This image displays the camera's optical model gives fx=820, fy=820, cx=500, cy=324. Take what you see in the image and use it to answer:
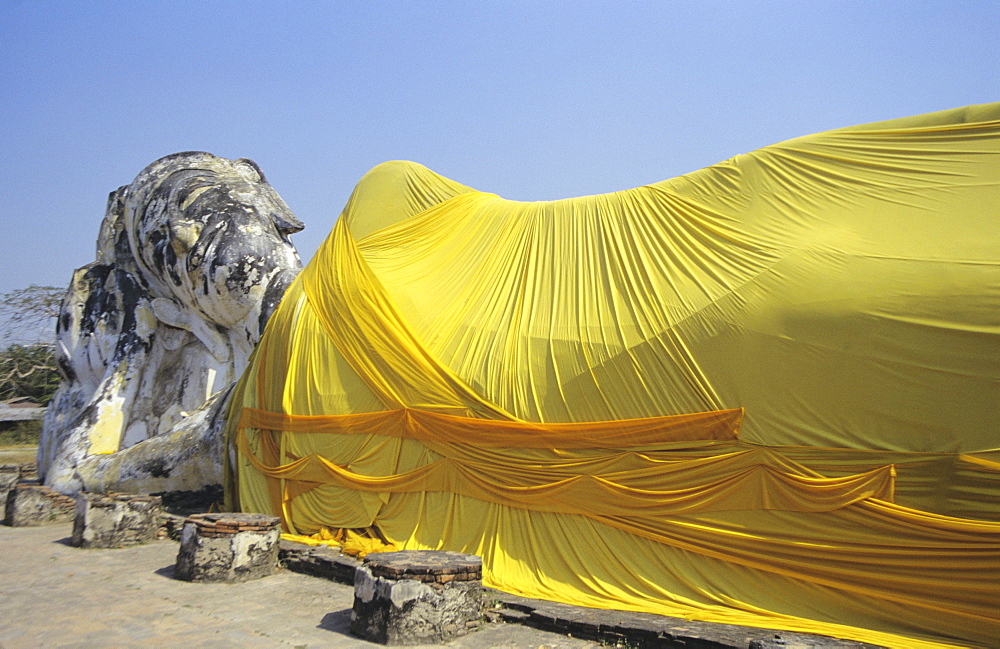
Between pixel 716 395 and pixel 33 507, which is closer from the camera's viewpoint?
pixel 716 395

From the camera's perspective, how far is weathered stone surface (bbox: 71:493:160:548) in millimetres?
7582

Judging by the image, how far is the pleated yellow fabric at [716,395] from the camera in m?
4.52

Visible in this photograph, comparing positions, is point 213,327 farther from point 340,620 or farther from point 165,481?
point 340,620

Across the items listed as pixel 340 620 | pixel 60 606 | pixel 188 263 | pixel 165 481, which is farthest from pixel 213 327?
pixel 340 620

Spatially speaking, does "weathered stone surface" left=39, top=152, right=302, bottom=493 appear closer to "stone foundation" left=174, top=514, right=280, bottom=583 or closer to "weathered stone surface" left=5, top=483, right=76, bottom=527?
"weathered stone surface" left=5, top=483, right=76, bottom=527

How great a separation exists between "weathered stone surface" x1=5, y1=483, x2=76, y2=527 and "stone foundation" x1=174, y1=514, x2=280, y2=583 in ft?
11.4

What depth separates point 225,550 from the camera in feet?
20.5

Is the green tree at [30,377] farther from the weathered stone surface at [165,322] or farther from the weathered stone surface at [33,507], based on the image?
the weathered stone surface at [33,507]

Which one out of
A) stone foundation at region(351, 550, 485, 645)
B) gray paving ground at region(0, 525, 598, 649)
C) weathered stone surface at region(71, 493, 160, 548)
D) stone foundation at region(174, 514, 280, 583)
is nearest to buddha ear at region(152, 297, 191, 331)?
weathered stone surface at region(71, 493, 160, 548)

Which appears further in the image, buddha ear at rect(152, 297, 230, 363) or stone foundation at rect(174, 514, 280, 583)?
buddha ear at rect(152, 297, 230, 363)

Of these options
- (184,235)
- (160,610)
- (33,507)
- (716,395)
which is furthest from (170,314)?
(716,395)

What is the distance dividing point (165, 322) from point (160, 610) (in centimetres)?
722

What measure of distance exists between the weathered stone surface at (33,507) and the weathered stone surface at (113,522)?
1.46 metres

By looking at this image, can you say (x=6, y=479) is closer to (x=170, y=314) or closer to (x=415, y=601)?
(x=170, y=314)
